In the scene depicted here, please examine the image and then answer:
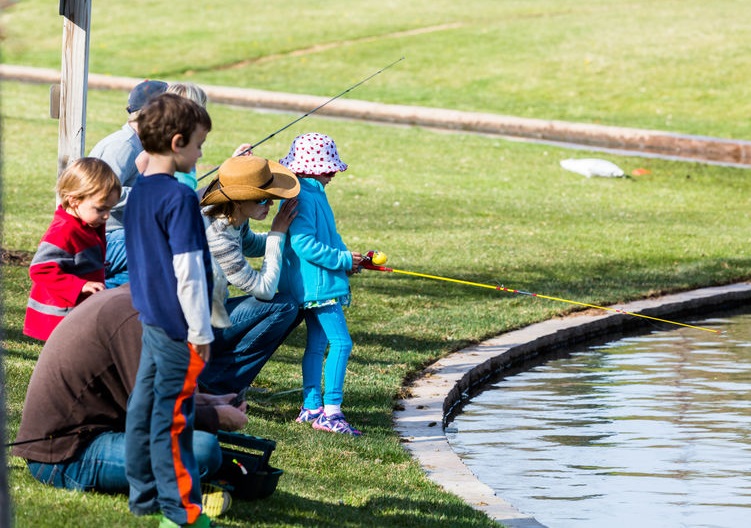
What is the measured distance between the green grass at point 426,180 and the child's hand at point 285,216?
35.8 inches

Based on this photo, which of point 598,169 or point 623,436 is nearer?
point 623,436

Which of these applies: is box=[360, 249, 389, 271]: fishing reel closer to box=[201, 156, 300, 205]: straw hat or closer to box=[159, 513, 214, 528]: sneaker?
box=[201, 156, 300, 205]: straw hat

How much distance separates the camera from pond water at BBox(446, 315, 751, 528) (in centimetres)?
544

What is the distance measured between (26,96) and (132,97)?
1557 centimetres

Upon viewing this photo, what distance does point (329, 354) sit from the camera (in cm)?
613

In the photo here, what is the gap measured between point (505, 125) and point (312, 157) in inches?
574

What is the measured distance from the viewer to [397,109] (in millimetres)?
21562

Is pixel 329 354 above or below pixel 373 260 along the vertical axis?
below

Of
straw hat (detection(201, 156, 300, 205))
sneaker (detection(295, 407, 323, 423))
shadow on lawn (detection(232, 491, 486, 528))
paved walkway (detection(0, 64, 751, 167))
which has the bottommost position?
paved walkway (detection(0, 64, 751, 167))

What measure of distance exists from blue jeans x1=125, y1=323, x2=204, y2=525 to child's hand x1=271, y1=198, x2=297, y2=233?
1.89m

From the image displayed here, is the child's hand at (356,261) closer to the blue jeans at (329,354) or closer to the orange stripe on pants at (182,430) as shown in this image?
the blue jeans at (329,354)

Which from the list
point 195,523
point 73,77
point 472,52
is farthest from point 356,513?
point 472,52

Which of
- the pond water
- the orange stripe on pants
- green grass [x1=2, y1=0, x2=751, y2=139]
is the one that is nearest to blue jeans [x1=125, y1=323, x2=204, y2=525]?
the orange stripe on pants

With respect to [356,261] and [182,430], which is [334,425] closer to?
[356,261]
